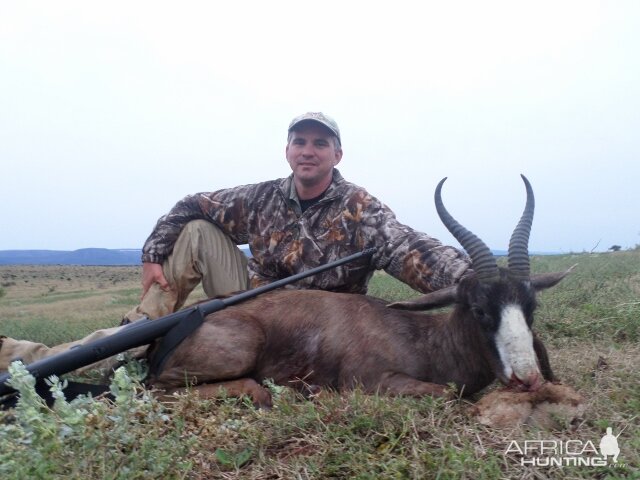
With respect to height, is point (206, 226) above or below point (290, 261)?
above

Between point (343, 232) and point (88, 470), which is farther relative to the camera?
point (343, 232)

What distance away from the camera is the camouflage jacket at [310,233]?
5.41 meters

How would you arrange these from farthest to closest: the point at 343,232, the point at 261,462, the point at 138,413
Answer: the point at 343,232 → the point at 138,413 → the point at 261,462

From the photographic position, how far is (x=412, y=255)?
525 cm

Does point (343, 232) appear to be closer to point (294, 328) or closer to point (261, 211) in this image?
point (261, 211)

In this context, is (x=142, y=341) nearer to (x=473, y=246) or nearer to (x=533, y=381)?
(x=473, y=246)

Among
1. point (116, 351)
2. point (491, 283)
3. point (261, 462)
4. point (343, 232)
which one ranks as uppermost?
point (343, 232)

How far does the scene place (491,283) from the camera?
400 cm

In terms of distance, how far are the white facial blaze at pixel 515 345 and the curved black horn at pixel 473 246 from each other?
15.3 inches

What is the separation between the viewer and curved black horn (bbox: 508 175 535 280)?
13.5 feet

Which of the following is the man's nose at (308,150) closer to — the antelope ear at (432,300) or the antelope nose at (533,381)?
the antelope ear at (432,300)

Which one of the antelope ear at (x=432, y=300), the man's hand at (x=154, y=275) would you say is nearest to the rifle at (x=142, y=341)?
the antelope ear at (x=432, y=300)

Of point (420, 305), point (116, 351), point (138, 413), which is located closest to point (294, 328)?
point (420, 305)

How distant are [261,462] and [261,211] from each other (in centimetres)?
376
